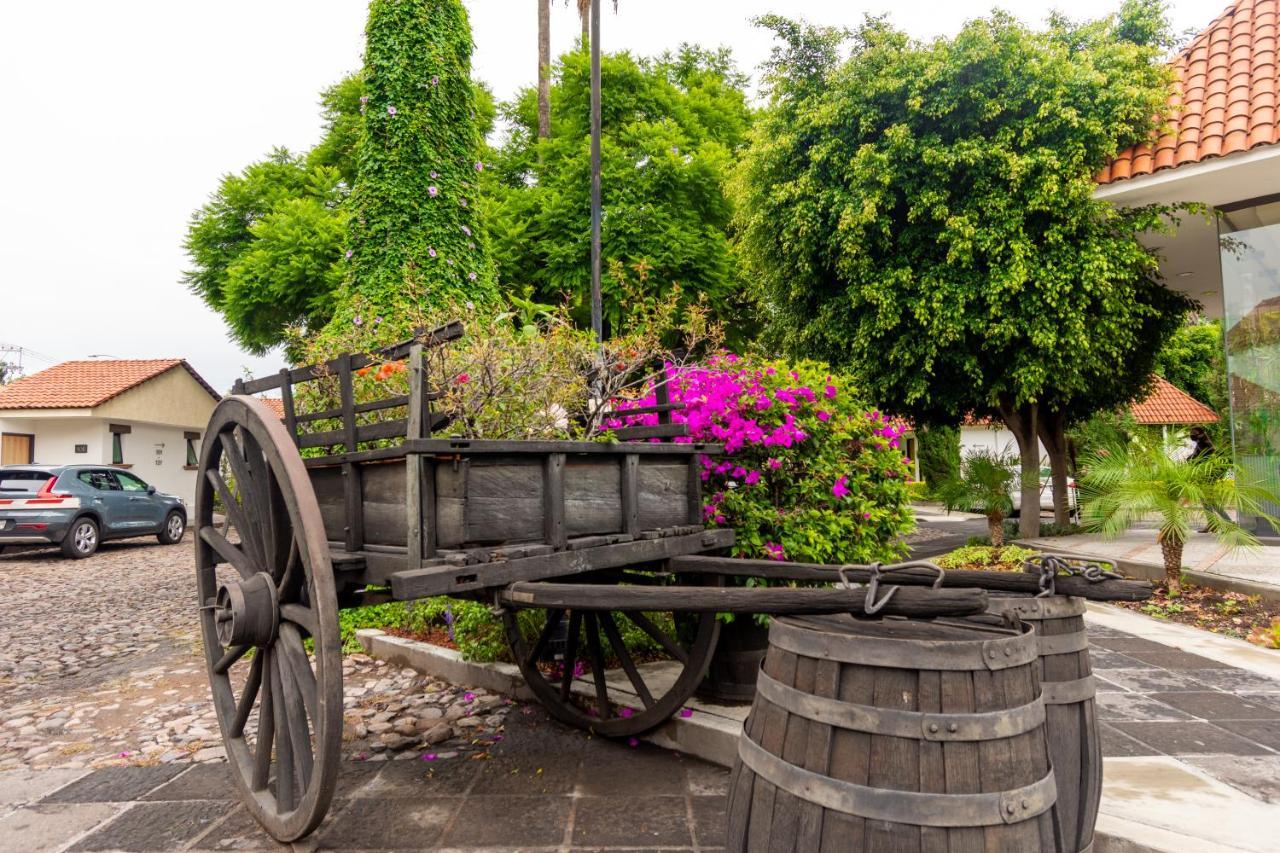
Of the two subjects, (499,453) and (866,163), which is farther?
(866,163)

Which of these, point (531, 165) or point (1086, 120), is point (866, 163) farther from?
point (531, 165)

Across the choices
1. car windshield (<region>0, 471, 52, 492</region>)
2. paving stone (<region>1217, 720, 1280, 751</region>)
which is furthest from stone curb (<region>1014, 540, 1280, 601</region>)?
car windshield (<region>0, 471, 52, 492</region>)

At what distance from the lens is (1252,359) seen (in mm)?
8672

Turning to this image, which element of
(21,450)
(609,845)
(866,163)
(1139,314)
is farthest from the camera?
(21,450)

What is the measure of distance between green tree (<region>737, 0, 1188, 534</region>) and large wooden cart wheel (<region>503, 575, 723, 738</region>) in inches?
255

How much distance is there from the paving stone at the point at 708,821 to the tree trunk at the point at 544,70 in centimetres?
1740

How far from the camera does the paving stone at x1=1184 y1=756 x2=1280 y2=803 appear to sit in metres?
2.82

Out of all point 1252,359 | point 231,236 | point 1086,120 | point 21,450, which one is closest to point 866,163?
point 1086,120

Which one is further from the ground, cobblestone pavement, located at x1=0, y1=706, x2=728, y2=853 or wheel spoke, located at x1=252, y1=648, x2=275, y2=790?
wheel spoke, located at x1=252, y1=648, x2=275, y2=790

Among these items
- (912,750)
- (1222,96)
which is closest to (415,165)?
(912,750)

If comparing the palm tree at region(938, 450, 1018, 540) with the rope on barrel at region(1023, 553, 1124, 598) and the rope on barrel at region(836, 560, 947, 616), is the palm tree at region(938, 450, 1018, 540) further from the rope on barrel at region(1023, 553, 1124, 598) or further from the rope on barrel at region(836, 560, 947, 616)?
the rope on barrel at region(836, 560, 947, 616)

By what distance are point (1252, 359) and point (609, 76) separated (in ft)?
43.9

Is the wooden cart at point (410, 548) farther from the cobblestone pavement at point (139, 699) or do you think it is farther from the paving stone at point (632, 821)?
the cobblestone pavement at point (139, 699)

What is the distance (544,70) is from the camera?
1920cm
